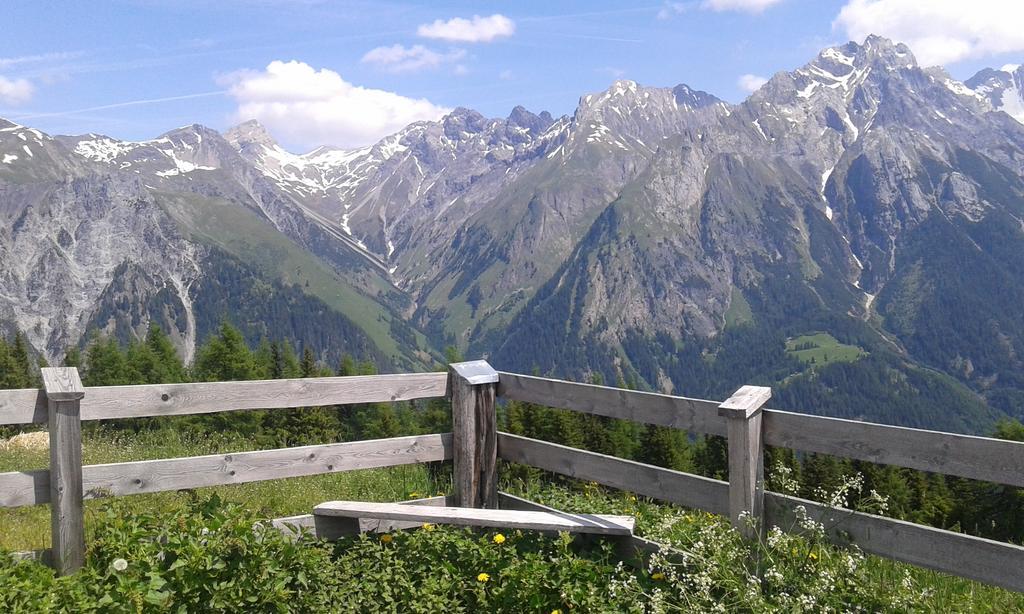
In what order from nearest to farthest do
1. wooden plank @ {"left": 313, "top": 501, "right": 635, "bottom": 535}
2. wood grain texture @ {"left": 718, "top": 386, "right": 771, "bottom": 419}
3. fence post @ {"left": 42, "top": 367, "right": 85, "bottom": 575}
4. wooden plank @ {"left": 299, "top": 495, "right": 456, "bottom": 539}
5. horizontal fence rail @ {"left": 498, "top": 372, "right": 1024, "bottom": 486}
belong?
horizontal fence rail @ {"left": 498, "top": 372, "right": 1024, "bottom": 486}
wood grain texture @ {"left": 718, "top": 386, "right": 771, "bottom": 419}
fence post @ {"left": 42, "top": 367, "right": 85, "bottom": 575}
wooden plank @ {"left": 313, "top": 501, "right": 635, "bottom": 535}
wooden plank @ {"left": 299, "top": 495, "right": 456, "bottom": 539}

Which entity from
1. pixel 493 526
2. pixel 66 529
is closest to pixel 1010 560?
pixel 493 526

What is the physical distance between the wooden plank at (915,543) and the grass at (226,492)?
14.9 ft

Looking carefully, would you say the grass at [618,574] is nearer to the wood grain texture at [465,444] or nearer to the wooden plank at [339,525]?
the wooden plank at [339,525]

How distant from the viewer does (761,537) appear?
251 inches

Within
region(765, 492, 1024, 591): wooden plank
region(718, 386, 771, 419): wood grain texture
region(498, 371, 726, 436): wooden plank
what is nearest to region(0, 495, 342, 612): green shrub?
region(498, 371, 726, 436): wooden plank

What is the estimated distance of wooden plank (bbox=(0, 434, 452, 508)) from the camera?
21.2ft

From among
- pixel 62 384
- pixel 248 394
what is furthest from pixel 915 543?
pixel 62 384

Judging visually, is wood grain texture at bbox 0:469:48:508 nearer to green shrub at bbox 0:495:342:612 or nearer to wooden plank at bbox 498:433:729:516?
green shrub at bbox 0:495:342:612

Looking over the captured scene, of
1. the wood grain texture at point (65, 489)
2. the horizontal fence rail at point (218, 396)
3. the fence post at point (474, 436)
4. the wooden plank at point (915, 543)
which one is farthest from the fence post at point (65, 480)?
the wooden plank at point (915, 543)

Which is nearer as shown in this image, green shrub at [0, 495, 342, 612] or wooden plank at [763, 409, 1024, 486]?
wooden plank at [763, 409, 1024, 486]

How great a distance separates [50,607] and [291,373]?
53.6 metres

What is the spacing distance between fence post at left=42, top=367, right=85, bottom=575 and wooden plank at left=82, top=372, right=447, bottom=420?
0.56ft

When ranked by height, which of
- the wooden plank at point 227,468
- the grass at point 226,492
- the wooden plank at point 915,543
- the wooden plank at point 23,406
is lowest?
the grass at point 226,492

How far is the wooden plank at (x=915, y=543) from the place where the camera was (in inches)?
202
